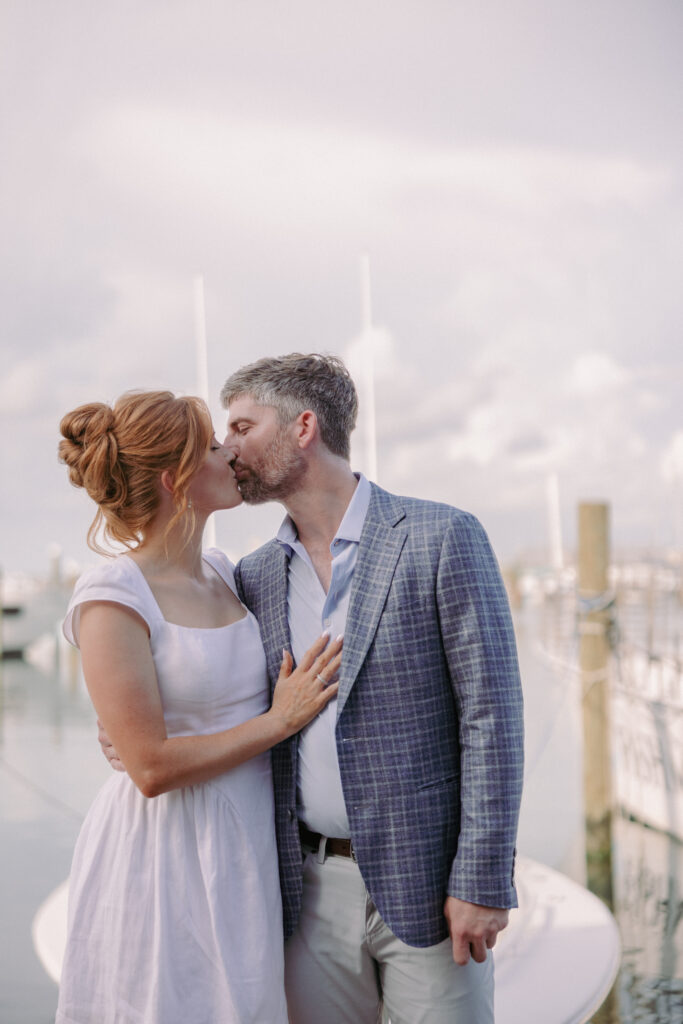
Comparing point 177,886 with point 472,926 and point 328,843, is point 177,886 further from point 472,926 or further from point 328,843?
point 472,926

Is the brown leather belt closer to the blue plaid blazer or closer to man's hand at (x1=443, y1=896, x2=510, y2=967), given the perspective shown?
the blue plaid blazer

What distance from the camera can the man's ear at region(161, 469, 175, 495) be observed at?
174cm

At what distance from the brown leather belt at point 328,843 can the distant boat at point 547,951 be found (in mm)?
1724

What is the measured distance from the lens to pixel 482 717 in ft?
5.43

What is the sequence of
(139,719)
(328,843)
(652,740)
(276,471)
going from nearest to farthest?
(139,719), (328,843), (276,471), (652,740)

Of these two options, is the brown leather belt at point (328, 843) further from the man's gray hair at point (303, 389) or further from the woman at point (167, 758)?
the man's gray hair at point (303, 389)

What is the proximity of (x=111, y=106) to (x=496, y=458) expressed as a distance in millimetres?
18001

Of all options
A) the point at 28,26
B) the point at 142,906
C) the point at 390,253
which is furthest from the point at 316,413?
the point at 390,253

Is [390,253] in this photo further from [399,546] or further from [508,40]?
[399,546]

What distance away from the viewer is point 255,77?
25609 mm

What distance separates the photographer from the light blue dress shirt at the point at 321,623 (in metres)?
1.74

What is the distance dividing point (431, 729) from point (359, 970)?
0.44 metres

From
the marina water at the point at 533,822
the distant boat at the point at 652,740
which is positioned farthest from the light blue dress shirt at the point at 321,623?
the distant boat at the point at 652,740

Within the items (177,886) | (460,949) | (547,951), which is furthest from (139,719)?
(547,951)
